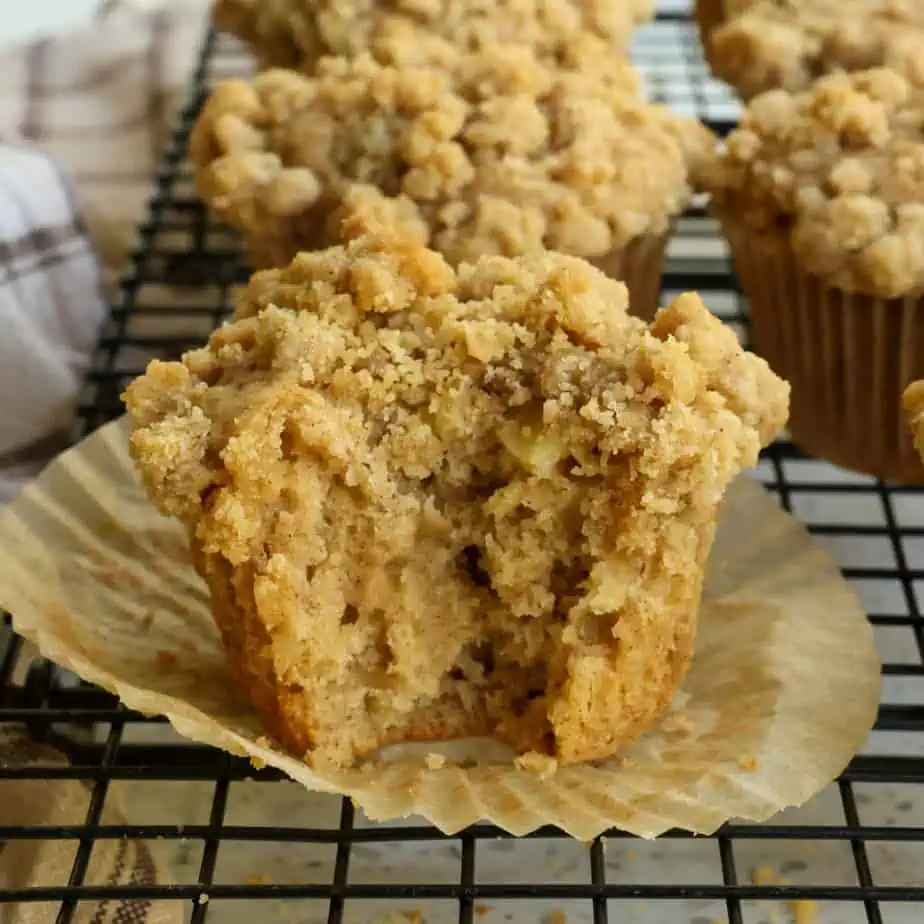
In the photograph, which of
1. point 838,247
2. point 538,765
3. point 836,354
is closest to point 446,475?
point 538,765

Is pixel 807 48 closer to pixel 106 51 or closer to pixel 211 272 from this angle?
pixel 211 272

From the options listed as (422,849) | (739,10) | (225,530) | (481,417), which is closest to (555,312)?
(481,417)

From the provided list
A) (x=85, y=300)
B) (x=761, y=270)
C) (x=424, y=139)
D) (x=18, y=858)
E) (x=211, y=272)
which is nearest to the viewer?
(x=18, y=858)

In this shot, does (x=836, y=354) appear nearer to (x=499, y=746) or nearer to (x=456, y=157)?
(x=456, y=157)

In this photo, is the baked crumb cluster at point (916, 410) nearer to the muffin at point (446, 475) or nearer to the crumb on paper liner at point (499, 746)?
the muffin at point (446, 475)

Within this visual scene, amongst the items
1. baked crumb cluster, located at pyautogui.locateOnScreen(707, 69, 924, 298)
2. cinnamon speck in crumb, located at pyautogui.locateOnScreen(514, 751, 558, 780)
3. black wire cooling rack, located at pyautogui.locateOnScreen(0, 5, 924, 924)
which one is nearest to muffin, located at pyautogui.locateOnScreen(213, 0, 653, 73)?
baked crumb cluster, located at pyautogui.locateOnScreen(707, 69, 924, 298)

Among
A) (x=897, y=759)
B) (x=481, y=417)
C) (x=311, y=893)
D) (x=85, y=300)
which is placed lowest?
(x=897, y=759)

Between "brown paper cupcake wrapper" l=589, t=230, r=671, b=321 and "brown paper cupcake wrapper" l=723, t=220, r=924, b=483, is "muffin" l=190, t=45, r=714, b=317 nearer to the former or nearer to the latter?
"brown paper cupcake wrapper" l=589, t=230, r=671, b=321

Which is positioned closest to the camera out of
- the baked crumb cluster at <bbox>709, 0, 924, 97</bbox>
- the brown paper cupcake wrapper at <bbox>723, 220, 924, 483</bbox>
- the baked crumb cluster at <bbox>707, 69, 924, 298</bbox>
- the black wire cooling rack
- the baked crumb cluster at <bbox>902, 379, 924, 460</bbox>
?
the black wire cooling rack
